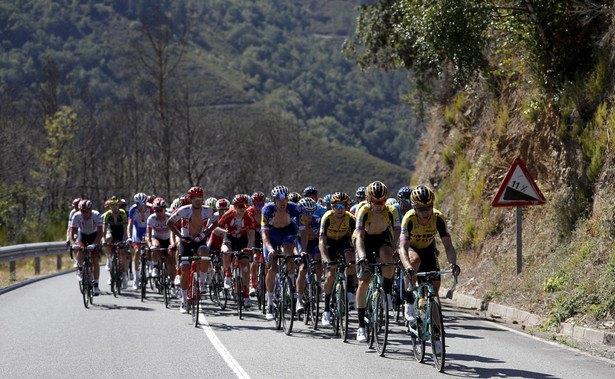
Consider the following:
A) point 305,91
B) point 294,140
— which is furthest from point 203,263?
point 305,91

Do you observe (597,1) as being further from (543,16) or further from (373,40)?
(373,40)

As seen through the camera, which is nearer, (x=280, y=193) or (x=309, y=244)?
(x=280, y=193)

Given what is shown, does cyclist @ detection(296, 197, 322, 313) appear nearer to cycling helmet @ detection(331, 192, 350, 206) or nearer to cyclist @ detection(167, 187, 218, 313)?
cycling helmet @ detection(331, 192, 350, 206)

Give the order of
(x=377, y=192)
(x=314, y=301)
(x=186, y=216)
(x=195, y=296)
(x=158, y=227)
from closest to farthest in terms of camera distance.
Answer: (x=377, y=192)
(x=314, y=301)
(x=195, y=296)
(x=186, y=216)
(x=158, y=227)

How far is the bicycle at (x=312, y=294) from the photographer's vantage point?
12055 millimetres

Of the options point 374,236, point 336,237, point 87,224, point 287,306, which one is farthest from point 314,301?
point 87,224

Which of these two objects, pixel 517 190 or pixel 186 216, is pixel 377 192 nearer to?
pixel 186 216

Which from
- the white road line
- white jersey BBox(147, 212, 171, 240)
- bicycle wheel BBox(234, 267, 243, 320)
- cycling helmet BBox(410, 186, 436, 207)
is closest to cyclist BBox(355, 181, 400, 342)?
cycling helmet BBox(410, 186, 436, 207)

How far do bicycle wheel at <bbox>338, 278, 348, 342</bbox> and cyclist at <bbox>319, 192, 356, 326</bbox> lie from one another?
0.37 metres

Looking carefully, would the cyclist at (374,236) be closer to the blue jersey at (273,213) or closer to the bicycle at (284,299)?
the bicycle at (284,299)

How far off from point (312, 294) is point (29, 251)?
15309 millimetres

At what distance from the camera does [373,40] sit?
27.3 metres

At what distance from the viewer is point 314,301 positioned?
12258 millimetres

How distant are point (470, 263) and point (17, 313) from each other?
1008 cm
